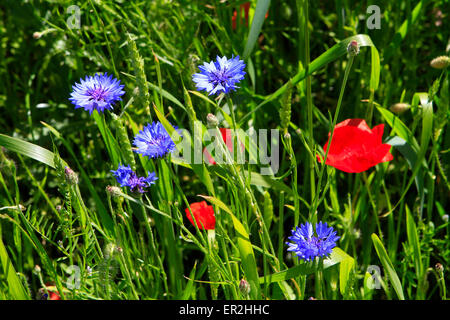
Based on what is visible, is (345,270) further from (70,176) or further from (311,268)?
(70,176)

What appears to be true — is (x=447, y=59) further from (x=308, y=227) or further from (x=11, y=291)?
(x=11, y=291)

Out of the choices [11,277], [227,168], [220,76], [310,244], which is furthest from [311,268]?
[11,277]

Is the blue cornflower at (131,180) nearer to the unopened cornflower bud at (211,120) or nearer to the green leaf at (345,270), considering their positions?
the unopened cornflower bud at (211,120)

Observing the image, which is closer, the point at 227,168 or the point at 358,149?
the point at 227,168

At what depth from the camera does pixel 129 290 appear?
2.98 feet

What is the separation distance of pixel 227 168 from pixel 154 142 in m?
0.11

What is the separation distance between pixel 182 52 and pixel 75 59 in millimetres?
234

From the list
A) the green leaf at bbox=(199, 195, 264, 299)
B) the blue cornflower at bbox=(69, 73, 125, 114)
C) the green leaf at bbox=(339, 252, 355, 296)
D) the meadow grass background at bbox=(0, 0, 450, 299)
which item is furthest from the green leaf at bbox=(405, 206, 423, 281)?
the blue cornflower at bbox=(69, 73, 125, 114)

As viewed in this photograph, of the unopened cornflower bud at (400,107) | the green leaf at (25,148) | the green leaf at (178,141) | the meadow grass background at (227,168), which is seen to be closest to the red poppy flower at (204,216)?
the meadow grass background at (227,168)

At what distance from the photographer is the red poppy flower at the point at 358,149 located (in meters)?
0.91

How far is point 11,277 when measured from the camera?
2.81ft

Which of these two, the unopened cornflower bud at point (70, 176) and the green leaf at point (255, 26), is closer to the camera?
the unopened cornflower bud at point (70, 176)

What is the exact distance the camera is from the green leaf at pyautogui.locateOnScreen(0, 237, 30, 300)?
844mm

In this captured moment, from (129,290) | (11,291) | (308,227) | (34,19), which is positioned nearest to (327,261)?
(308,227)
